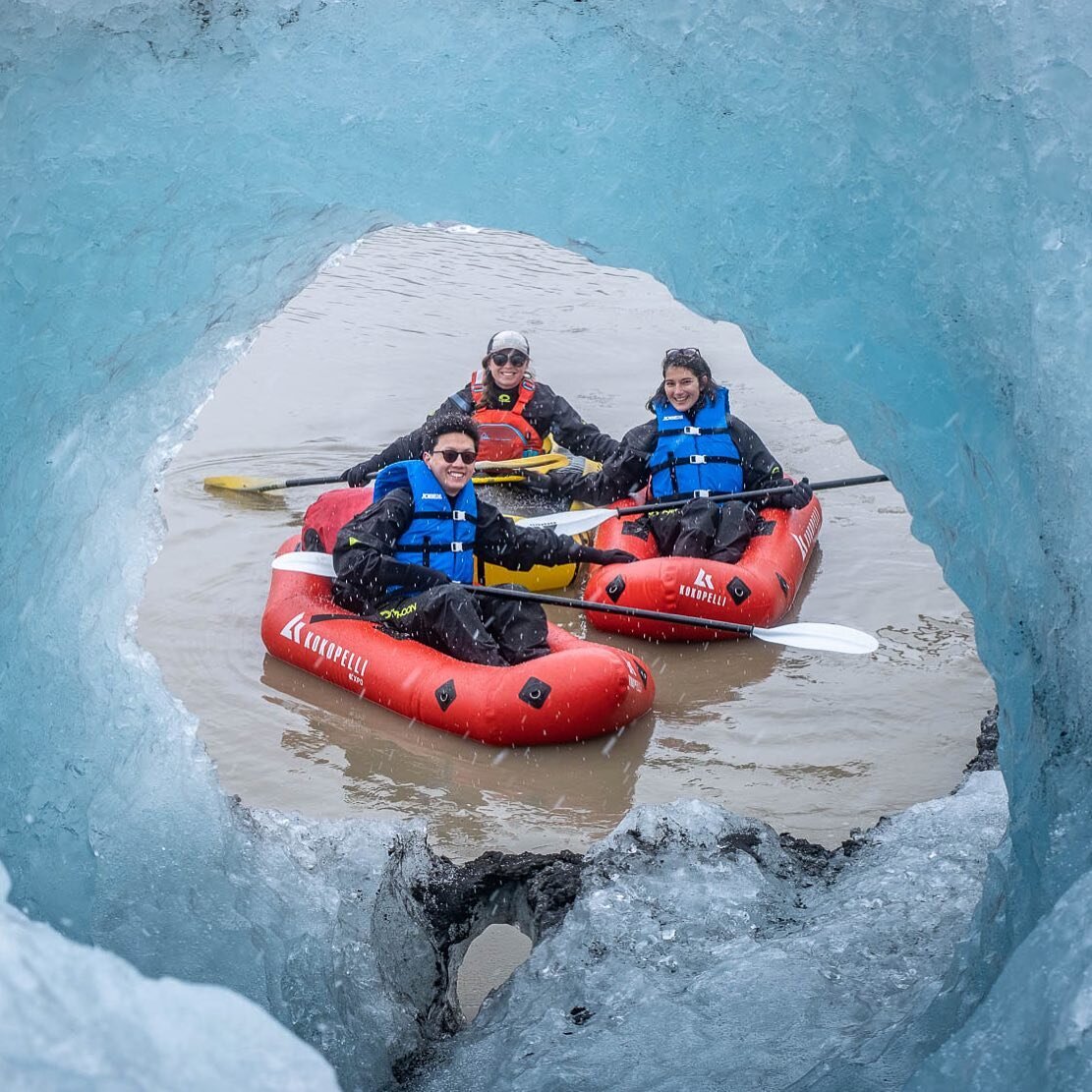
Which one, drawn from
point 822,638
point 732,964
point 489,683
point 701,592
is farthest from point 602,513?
point 732,964

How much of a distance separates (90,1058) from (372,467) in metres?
6.42

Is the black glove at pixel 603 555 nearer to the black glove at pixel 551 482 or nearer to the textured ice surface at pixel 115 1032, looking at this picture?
the black glove at pixel 551 482

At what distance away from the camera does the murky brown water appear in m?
5.59

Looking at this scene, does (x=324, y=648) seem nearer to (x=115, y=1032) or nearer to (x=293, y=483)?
(x=293, y=483)

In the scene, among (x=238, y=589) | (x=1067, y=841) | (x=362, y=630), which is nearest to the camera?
(x=1067, y=841)

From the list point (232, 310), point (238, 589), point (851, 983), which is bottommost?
point (238, 589)

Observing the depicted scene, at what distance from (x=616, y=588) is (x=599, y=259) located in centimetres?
389

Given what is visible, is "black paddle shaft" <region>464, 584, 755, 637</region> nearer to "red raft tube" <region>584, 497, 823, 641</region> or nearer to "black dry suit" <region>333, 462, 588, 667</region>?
"black dry suit" <region>333, 462, 588, 667</region>

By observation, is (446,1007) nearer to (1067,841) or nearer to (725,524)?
(1067,841)

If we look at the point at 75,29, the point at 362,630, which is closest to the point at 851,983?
the point at 75,29

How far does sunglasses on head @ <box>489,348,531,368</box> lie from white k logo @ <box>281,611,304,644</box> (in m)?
2.97

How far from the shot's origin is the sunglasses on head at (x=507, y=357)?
29.7 ft

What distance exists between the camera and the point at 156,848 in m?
3.57

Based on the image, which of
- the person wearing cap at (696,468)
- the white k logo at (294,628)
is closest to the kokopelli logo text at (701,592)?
the person wearing cap at (696,468)
